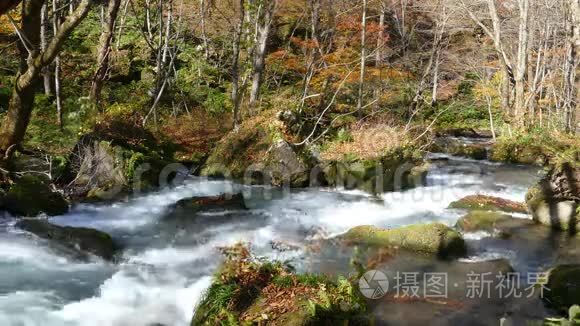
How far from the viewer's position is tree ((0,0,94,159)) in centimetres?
569

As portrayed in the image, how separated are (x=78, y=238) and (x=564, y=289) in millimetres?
7797

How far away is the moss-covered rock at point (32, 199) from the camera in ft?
30.0

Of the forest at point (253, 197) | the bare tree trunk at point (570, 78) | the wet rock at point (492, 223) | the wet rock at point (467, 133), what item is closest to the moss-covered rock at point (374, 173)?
the forest at point (253, 197)

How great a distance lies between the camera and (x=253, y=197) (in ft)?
39.8

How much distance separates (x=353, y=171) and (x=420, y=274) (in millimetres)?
5859

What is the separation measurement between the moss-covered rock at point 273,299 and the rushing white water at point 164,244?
0.85m

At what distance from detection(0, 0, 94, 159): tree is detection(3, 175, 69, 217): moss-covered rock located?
1.04 m

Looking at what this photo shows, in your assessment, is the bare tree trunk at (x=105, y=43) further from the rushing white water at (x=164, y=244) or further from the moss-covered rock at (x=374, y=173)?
the moss-covered rock at (x=374, y=173)

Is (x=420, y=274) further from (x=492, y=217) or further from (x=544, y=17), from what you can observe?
(x=544, y=17)

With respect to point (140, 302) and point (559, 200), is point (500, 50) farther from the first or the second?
point (140, 302)

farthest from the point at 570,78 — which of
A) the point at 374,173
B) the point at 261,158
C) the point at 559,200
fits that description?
the point at 261,158

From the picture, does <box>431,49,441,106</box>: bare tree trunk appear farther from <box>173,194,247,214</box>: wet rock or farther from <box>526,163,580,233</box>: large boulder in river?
<box>173,194,247,214</box>: wet rock

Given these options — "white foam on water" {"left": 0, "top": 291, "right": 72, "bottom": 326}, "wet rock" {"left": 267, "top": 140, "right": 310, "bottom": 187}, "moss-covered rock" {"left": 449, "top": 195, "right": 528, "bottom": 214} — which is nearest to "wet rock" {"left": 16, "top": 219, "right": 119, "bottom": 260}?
"white foam on water" {"left": 0, "top": 291, "right": 72, "bottom": 326}

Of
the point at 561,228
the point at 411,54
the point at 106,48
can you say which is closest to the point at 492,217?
the point at 561,228
